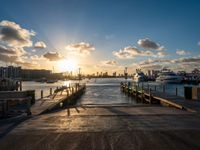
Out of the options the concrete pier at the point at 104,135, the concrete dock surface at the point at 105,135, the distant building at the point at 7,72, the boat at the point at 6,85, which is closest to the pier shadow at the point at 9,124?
the concrete pier at the point at 104,135

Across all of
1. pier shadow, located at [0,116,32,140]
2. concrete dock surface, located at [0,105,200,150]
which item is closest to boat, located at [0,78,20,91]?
pier shadow, located at [0,116,32,140]

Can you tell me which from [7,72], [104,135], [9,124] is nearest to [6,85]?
[7,72]

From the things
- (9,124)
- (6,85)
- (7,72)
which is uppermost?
(7,72)

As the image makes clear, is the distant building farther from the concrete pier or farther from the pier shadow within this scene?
the concrete pier

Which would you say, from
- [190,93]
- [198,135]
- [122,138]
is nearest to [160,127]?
[198,135]

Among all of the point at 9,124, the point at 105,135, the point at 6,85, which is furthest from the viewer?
the point at 6,85

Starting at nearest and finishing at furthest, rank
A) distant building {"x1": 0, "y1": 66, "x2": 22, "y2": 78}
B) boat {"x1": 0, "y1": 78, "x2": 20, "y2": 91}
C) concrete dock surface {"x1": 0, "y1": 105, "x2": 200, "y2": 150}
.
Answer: concrete dock surface {"x1": 0, "y1": 105, "x2": 200, "y2": 150} → boat {"x1": 0, "y1": 78, "x2": 20, "y2": 91} → distant building {"x1": 0, "y1": 66, "x2": 22, "y2": 78}

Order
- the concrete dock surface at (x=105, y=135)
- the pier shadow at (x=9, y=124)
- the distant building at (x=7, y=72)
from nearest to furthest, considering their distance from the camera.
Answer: the concrete dock surface at (x=105, y=135) → the pier shadow at (x=9, y=124) → the distant building at (x=7, y=72)

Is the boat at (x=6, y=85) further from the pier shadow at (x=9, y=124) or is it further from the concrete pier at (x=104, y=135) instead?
the concrete pier at (x=104, y=135)

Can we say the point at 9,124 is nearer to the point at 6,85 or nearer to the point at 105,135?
the point at 105,135


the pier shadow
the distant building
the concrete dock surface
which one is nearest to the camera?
the concrete dock surface

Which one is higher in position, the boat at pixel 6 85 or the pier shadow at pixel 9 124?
the boat at pixel 6 85

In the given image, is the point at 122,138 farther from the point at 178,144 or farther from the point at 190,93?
the point at 190,93

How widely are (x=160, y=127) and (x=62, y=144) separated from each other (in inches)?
199
